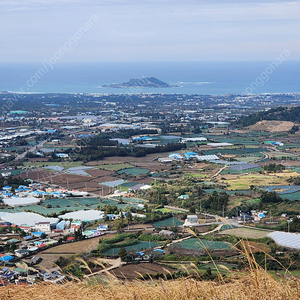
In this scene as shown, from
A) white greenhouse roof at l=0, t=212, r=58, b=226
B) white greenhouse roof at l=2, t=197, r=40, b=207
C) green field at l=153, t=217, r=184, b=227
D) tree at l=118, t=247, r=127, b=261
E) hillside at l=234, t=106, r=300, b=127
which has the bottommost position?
white greenhouse roof at l=2, t=197, r=40, b=207

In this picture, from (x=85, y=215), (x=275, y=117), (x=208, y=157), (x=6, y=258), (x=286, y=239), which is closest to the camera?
(x=6, y=258)

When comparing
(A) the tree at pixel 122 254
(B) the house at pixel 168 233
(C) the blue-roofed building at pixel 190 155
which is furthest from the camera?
(C) the blue-roofed building at pixel 190 155

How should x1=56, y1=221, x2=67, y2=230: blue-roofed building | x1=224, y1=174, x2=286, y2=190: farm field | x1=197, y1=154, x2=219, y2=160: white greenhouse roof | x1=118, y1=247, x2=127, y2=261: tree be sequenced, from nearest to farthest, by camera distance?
x1=118, y1=247, x2=127, y2=261: tree < x1=56, y1=221, x2=67, y2=230: blue-roofed building < x1=224, y1=174, x2=286, y2=190: farm field < x1=197, y1=154, x2=219, y2=160: white greenhouse roof

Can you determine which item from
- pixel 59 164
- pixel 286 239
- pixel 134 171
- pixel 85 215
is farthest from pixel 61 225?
pixel 59 164

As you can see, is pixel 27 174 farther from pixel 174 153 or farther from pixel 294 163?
pixel 294 163

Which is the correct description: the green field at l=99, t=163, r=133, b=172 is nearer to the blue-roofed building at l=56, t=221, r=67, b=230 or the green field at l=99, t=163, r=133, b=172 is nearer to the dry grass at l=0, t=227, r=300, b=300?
the blue-roofed building at l=56, t=221, r=67, b=230

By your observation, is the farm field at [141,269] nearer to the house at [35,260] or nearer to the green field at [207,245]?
the green field at [207,245]

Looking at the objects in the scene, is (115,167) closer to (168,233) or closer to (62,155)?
(62,155)

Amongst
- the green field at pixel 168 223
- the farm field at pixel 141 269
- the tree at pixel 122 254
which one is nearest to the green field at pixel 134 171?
the green field at pixel 168 223

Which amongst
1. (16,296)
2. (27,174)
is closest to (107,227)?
(27,174)

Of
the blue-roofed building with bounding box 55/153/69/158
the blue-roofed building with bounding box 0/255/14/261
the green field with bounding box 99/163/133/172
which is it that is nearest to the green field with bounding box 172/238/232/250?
the blue-roofed building with bounding box 0/255/14/261
